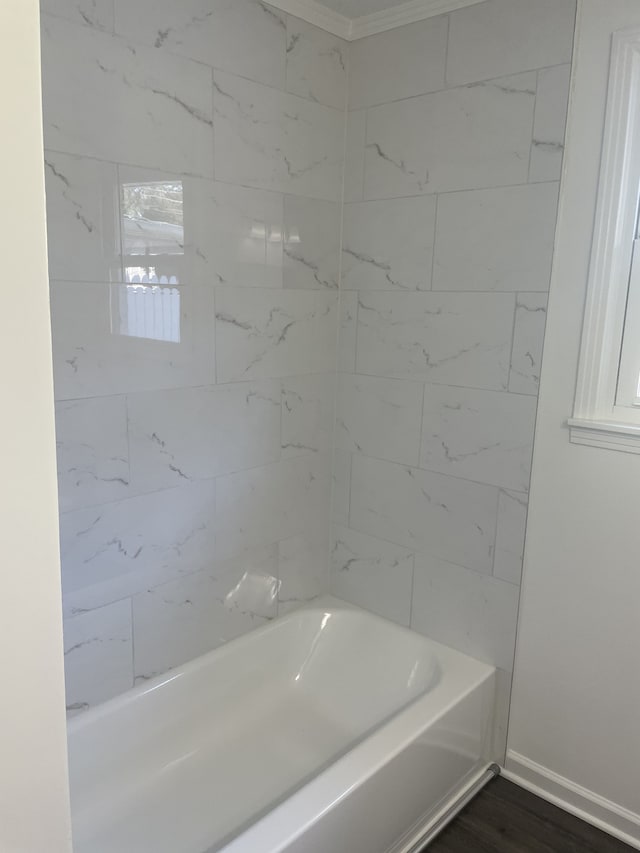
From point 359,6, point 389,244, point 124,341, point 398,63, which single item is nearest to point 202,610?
point 124,341

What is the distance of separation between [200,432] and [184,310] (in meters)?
0.39

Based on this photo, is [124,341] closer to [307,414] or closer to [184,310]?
[184,310]

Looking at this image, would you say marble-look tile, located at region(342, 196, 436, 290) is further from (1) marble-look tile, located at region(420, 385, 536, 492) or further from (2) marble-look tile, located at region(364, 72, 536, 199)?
(1) marble-look tile, located at region(420, 385, 536, 492)

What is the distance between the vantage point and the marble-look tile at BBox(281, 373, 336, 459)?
2.40 metres

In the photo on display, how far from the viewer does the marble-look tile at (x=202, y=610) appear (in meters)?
2.09

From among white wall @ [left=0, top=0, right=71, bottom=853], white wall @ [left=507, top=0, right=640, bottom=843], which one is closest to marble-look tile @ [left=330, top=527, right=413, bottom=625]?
white wall @ [left=507, top=0, right=640, bottom=843]

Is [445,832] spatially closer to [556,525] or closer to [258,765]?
[258,765]

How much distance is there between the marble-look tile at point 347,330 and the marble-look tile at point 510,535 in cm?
77

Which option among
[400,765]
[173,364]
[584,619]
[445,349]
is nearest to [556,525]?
[584,619]

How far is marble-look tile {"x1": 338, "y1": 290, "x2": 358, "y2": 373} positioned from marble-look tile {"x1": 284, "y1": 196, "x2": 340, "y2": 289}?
2.9 inches

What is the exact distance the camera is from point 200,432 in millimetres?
2119

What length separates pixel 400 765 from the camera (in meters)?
1.84

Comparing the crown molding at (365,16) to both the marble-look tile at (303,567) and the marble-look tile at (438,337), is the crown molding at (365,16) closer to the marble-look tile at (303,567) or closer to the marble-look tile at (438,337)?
the marble-look tile at (438,337)

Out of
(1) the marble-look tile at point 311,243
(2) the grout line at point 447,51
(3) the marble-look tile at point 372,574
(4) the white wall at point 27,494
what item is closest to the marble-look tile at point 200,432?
(1) the marble-look tile at point 311,243
